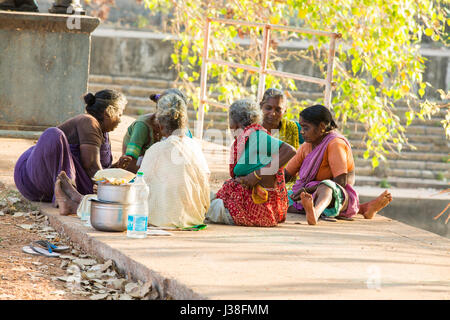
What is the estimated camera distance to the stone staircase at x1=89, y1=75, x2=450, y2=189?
13.2 meters

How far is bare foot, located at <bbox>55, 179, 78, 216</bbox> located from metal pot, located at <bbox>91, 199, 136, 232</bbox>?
1.92 ft

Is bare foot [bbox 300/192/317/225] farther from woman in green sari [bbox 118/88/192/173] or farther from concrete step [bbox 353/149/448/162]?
concrete step [bbox 353/149/448/162]

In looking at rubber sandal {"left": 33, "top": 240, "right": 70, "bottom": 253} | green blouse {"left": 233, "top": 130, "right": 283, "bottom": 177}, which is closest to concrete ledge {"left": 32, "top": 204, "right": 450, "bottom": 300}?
rubber sandal {"left": 33, "top": 240, "right": 70, "bottom": 253}

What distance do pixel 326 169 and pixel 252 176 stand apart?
98 centimetres

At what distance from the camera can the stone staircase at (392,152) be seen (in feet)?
43.2

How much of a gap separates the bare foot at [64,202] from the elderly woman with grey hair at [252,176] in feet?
3.43

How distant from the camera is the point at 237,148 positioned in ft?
17.5

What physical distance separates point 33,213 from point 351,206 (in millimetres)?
2619

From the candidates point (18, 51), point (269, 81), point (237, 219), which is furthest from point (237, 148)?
point (269, 81)

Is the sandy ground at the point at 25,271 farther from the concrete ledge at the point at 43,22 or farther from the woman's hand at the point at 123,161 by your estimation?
the concrete ledge at the point at 43,22

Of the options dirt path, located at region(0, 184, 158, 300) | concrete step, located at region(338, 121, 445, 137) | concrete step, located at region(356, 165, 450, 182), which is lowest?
concrete step, located at region(356, 165, 450, 182)

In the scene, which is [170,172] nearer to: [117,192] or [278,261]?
[117,192]

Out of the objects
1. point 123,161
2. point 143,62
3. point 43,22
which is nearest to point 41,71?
point 43,22

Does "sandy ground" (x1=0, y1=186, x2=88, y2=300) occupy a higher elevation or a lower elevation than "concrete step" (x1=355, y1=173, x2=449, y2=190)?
higher
